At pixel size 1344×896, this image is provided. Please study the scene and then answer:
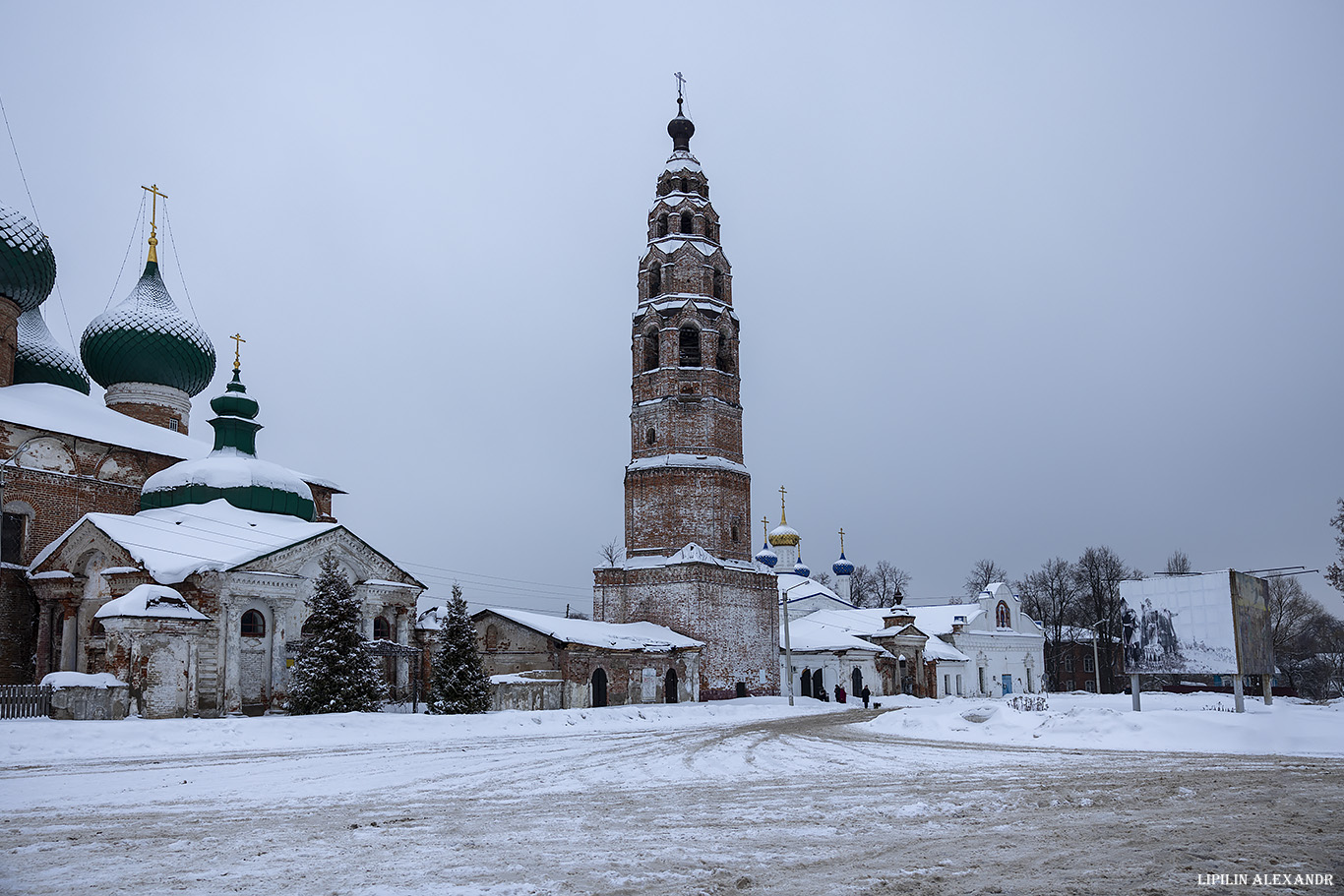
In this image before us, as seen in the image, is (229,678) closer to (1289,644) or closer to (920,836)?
(920,836)

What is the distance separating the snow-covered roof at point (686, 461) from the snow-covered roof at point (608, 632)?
6.34 metres

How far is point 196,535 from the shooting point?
26.3 meters

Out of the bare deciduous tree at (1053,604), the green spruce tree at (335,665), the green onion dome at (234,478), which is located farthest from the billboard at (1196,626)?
the bare deciduous tree at (1053,604)

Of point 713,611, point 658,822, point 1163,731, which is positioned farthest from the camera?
point 713,611

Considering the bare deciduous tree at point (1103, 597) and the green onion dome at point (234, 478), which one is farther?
the bare deciduous tree at point (1103, 597)

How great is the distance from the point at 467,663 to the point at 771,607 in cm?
1814

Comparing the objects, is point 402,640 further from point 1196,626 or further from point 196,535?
point 1196,626

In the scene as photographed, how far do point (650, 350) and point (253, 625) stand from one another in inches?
844

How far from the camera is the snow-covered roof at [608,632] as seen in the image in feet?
111

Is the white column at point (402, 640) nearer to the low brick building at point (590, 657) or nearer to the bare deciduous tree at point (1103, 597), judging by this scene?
the low brick building at point (590, 657)

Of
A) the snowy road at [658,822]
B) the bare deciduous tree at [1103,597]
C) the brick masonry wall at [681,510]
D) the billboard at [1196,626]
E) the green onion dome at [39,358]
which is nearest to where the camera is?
the snowy road at [658,822]

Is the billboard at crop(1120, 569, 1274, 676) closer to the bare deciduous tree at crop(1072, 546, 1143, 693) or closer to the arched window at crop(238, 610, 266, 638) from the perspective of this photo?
the arched window at crop(238, 610, 266, 638)

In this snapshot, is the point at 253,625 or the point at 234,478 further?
the point at 234,478

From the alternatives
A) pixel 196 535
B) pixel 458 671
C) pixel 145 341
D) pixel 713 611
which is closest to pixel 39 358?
pixel 145 341
